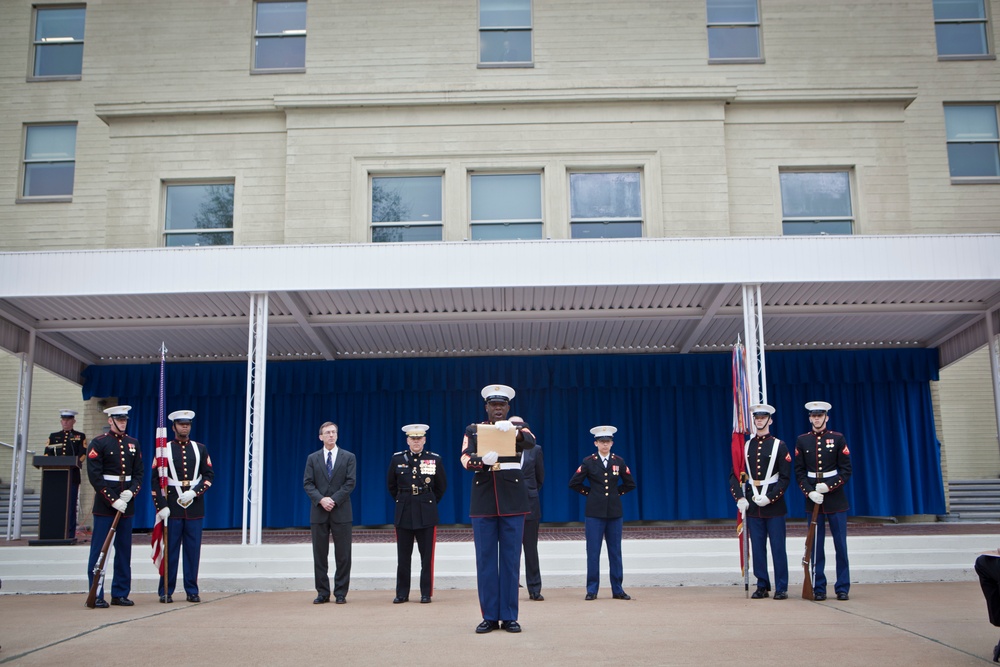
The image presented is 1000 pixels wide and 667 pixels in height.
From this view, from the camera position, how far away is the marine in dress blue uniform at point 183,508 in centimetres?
915

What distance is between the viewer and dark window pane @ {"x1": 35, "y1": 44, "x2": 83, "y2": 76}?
71.3ft

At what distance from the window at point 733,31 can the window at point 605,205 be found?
3624 mm

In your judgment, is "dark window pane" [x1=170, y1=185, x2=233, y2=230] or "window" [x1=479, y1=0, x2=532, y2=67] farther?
"window" [x1=479, y1=0, x2=532, y2=67]

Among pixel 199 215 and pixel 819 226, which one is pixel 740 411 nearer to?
pixel 819 226

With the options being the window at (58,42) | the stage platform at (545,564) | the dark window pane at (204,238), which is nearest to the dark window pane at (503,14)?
the dark window pane at (204,238)

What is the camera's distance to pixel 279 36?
790 inches

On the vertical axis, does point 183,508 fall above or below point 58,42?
below

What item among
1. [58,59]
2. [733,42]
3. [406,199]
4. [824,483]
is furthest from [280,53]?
[824,483]

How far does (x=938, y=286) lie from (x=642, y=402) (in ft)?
18.4

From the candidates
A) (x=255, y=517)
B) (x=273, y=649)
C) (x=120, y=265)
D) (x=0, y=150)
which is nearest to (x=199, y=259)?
(x=120, y=265)

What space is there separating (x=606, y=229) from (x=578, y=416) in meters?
3.88

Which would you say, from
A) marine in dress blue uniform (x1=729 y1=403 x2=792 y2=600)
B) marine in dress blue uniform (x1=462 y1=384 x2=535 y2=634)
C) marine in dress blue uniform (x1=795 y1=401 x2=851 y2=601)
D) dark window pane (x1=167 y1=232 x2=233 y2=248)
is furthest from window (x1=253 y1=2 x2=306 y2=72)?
marine in dress blue uniform (x1=462 y1=384 x2=535 y2=634)

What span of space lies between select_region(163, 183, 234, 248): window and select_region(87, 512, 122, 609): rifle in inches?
422

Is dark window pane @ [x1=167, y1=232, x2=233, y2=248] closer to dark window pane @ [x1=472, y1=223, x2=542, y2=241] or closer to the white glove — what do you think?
dark window pane @ [x1=472, y1=223, x2=542, y2=241]
